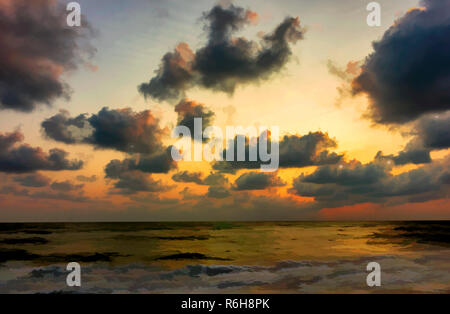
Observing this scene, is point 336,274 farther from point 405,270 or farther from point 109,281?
point 109,281

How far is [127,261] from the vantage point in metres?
24.0

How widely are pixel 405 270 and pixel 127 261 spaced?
64.3 ft
